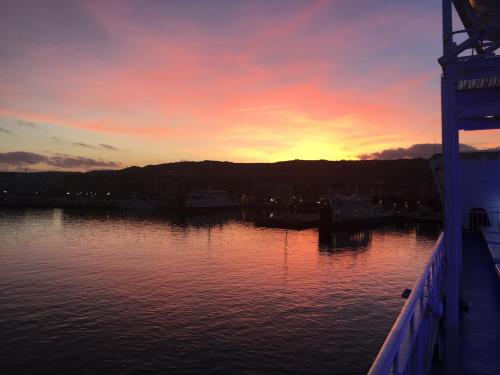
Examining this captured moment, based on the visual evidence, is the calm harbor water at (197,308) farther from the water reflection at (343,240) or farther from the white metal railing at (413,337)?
the white metal railing at (413,337)

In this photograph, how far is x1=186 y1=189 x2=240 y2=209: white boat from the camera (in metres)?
135

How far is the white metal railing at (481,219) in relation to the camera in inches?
832

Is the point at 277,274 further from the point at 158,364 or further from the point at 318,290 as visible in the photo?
the point at 158,364

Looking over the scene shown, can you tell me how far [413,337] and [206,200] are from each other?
135114 millimetres

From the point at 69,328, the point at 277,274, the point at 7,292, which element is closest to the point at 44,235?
the point at 7,292

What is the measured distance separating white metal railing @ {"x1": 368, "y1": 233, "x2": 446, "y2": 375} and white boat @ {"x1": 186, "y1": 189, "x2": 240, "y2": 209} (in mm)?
129166

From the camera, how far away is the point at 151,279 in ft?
107

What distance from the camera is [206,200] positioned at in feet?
454

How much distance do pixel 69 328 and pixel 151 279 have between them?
12355mm

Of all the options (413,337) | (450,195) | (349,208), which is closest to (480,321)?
(450,195)

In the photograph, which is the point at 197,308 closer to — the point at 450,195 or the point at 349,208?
the point at 450,195

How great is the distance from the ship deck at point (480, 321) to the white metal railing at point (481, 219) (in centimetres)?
949

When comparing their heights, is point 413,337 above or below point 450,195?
below

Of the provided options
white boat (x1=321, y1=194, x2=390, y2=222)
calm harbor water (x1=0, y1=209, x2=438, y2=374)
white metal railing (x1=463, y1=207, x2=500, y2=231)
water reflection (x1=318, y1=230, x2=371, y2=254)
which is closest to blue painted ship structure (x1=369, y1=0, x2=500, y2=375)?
calm harbor water (x1=0, y1=209, x2=438, y2=374)
